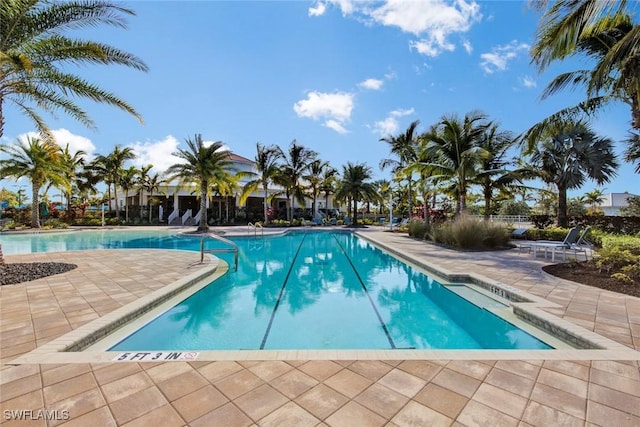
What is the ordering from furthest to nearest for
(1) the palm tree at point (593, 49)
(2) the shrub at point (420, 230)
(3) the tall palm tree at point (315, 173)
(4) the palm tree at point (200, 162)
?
(3) the tall palm tree at point (315, 173), (4) the palm tree at point (200, 162), (2) the shrub at point (420, 230), (1) the palm tree at point (593, 49)

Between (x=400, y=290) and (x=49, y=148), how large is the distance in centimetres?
976

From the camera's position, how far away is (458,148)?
1423 centimetres

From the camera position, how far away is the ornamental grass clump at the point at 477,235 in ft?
37.1

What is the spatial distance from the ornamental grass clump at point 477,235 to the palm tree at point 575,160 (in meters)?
7.06

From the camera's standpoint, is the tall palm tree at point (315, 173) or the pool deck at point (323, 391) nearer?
the pool deck at point (323, 391)

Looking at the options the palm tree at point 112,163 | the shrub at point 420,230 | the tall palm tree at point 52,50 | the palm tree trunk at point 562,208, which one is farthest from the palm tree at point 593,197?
the palm tree at point 112,163

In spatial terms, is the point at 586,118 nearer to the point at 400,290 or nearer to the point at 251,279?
the point at 400,290

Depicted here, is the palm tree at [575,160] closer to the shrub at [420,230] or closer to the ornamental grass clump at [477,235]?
the shrub at [420,230]

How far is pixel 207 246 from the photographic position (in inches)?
553

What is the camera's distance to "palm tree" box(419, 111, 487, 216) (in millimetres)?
13609

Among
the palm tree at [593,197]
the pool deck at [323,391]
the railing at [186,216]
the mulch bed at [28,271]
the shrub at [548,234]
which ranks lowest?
the pool deck at [323,391]

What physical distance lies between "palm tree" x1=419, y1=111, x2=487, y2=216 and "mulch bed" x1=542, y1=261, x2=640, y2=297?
6.94 m

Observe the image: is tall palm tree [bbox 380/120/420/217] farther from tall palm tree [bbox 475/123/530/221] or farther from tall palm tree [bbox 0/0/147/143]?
tall palm tree [bbox 0/0/147/143]

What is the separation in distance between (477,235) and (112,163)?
3119 cm
